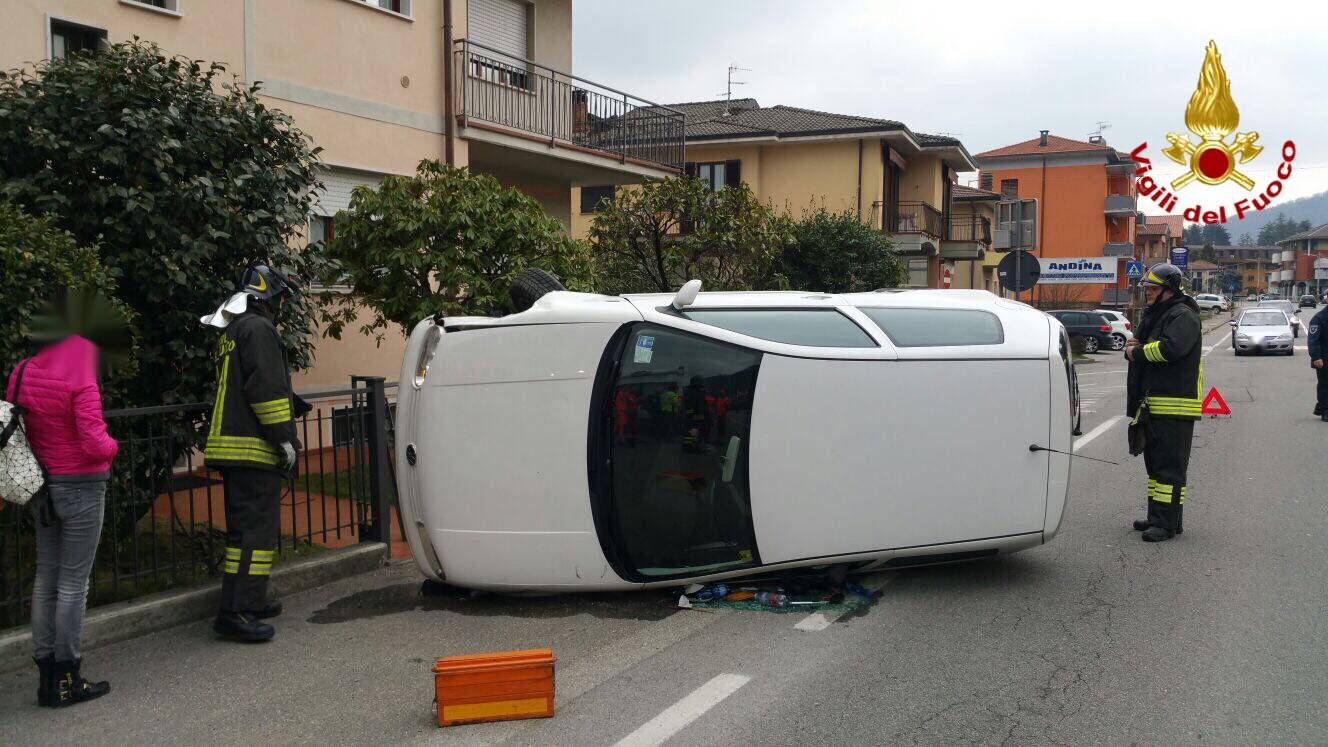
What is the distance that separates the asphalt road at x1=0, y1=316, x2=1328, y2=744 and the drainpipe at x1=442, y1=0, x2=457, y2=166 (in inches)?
316

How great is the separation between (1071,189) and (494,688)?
223ft

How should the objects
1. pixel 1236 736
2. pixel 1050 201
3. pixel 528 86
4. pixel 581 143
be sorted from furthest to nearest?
1. pixel 1050 201
2. pixel 581 143
3. pixel 528 86
4. pixel 1236 736

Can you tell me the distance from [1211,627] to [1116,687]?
123 cm

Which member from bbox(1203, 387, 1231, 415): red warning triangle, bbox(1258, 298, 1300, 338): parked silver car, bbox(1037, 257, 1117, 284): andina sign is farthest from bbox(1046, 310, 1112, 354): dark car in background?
bbox(1203, 387, 1231, 415): red warning triangle

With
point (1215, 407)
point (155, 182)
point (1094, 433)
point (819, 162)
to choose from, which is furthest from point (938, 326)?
point (819, 162)

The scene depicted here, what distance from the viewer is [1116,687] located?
4.75 meters

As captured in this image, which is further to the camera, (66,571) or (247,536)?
(247,536)

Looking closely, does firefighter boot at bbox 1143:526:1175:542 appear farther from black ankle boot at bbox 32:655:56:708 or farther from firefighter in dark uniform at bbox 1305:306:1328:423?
firefighter in dark uniform at bbox 1305:306:1328:423

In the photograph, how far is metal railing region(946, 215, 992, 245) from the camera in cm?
4117

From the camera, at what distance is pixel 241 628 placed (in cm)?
556

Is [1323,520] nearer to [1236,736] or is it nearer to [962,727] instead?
[1236,736]

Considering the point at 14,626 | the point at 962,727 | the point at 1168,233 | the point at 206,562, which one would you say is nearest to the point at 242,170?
the point at 206,562

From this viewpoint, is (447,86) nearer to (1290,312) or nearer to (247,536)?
(247,536)

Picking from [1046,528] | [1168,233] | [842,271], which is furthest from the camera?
[1168,233]
